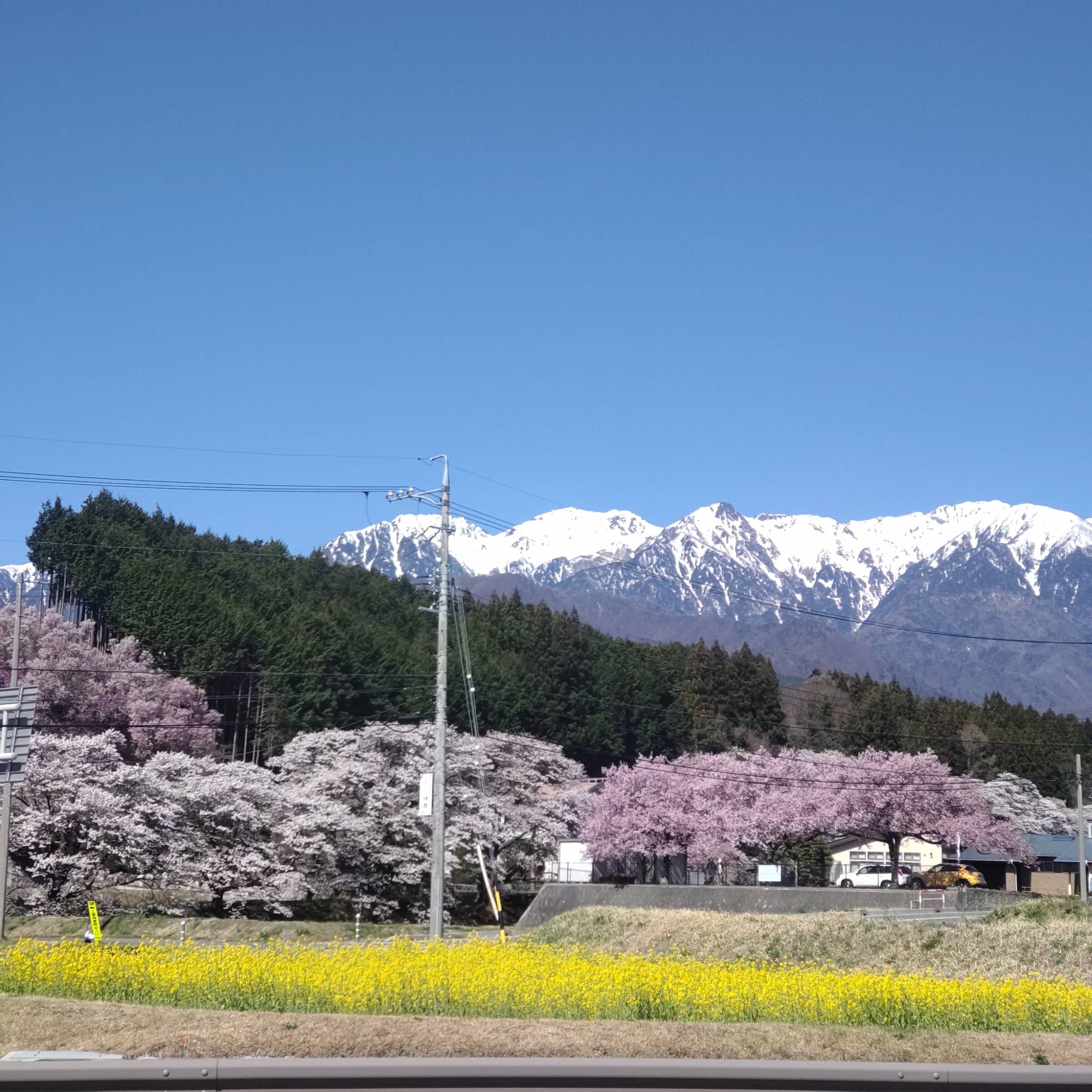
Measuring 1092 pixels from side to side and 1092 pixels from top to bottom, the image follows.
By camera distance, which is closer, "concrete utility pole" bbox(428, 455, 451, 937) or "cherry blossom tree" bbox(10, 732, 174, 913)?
"concrete utility pole" bbox(428, 455, 451, 937)

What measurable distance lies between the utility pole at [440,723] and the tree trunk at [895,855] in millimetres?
37430

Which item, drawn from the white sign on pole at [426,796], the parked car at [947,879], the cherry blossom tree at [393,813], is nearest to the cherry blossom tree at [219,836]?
the cherry blossom tree at [393,813]

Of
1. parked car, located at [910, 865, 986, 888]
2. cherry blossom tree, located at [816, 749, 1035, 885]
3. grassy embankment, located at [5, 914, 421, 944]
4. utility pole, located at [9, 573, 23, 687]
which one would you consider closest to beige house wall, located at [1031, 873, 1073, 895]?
cherry blossom tree, located at [816, 749, 1035, 885]

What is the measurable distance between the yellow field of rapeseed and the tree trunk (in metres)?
48.7

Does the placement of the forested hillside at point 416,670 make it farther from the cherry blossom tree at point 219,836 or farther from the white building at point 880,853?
the cherry blossom tree at point 219,836

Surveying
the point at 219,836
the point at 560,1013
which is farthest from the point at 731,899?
the point at 560,1013

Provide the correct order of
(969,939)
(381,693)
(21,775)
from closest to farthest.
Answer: (21,775) → (969,939) → (381,693)

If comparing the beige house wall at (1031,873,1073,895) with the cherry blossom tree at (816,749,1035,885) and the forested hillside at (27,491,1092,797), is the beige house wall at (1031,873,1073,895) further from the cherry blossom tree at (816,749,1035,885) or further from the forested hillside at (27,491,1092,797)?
the forested hillside at (27,491,1092,797)

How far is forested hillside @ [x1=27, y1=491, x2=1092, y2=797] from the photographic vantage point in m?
82.1

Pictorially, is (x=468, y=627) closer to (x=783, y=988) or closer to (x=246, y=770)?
(x=246, y=770)

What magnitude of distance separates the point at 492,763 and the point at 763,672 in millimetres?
62894

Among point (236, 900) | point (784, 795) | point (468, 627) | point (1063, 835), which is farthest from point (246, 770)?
point (468, 627)

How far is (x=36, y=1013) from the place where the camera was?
1127 cm

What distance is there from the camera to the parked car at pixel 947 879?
59156mm
